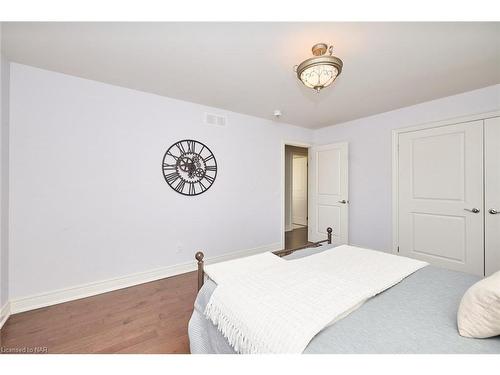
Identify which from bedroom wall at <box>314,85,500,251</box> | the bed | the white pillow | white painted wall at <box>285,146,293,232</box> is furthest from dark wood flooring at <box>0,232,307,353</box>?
white painted wall at <box>285,146,293,232</box>

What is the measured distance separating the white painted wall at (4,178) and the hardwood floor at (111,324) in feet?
1.11

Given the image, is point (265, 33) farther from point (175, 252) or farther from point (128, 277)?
point (128, 277)

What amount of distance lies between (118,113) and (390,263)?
299 centimetres

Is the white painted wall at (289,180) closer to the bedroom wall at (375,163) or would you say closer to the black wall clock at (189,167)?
the bedroom wall at (375,163)

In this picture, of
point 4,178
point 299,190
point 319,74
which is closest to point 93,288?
point 4,178

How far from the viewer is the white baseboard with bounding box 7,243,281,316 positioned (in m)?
1.95

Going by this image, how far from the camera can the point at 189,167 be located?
2859 mm

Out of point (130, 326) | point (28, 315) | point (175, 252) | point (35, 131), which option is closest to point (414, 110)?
point (175, 252)

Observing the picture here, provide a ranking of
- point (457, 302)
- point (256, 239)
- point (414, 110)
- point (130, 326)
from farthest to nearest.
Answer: point (256, 239)
point (414, 110)
point (130, 326)
point (457, 302)

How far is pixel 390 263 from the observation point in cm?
156

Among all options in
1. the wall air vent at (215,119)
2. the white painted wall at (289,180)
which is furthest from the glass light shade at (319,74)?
the white painted wall at (289,180)

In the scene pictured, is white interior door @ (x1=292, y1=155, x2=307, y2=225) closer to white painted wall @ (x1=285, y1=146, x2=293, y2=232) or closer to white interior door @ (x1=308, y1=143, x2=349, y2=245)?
white painted wall @ (x1=285, y1=146, x2=293, y2=232)

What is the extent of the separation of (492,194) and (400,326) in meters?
2.62

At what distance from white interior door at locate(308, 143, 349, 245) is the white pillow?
260 centimetres
